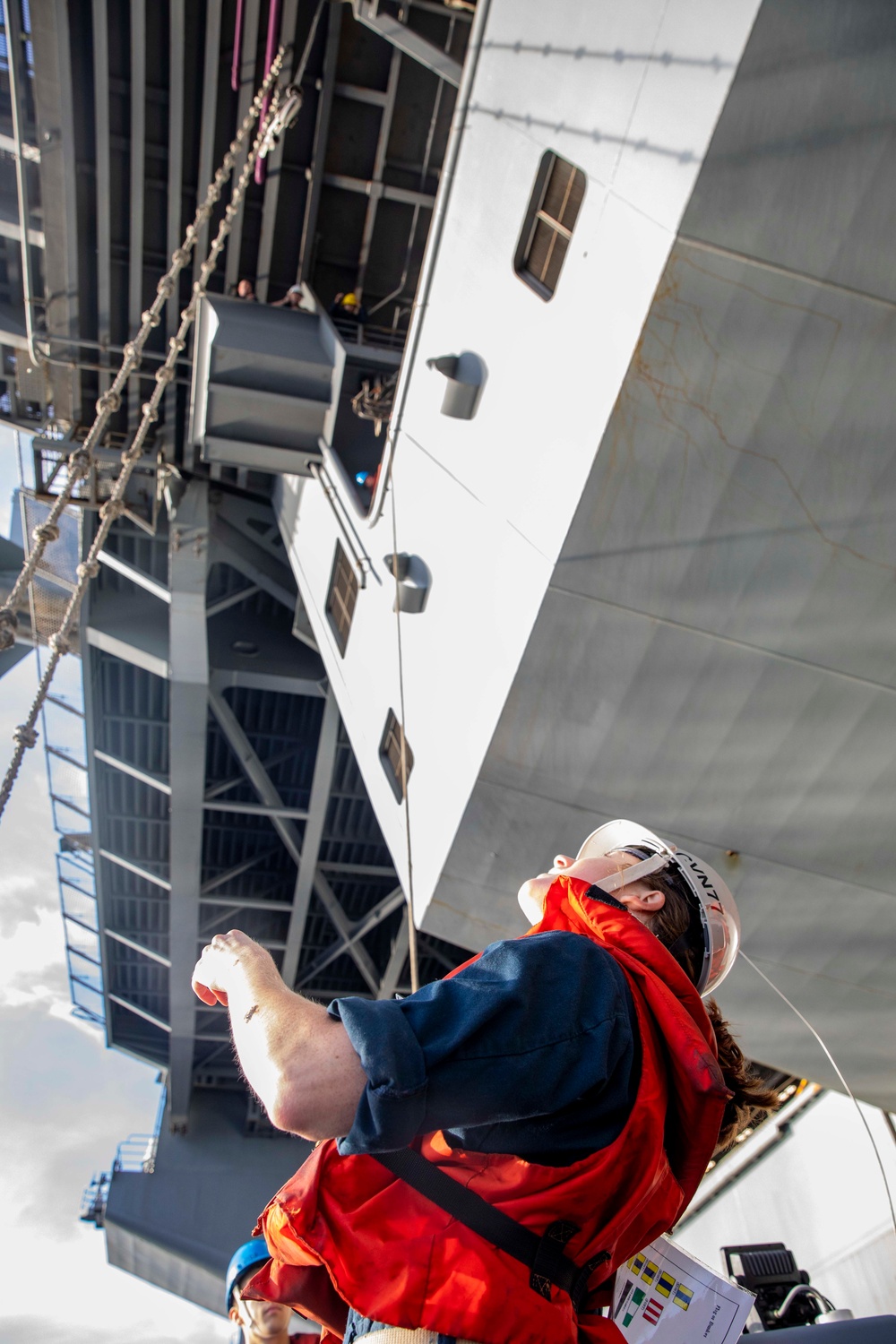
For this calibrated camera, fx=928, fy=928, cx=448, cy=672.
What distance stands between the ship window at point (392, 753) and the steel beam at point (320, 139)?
21.2 ft

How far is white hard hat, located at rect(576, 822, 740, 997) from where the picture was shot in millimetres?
2389

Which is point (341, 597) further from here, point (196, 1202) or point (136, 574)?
point (196, 1202)

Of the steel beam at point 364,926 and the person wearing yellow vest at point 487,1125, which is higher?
the person wearing yellow vest at point 487,1125

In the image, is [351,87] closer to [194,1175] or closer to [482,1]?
[482,1]

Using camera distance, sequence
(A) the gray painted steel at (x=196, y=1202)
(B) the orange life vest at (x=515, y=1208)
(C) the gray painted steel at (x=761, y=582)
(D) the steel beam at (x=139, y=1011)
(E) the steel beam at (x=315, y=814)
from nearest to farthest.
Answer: (B) the orange life vest at (x=515, y=1208) < (C) the gray painted steel at (x=761, y=582) < (E) the steel beam at (x=315, y=814) < (D) the steel beam at (x=139, y=1011) < (A) the gray painted steel at (x=196, y=1202)

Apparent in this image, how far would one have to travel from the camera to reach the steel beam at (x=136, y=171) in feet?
30.5

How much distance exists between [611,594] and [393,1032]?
401cm

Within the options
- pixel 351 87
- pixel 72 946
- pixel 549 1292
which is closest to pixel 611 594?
pixel 549 1292

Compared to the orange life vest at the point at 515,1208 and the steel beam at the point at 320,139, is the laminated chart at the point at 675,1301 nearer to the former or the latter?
the orange life vest at the point at 515,1208

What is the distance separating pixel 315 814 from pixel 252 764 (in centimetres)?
137

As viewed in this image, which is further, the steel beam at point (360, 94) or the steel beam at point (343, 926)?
the steel beam at point (343, 926)

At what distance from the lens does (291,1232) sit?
5.59 feet

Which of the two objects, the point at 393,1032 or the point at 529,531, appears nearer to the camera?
the point at 393,1032

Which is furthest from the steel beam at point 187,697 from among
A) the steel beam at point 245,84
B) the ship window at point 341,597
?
the ship window at point 341,597
